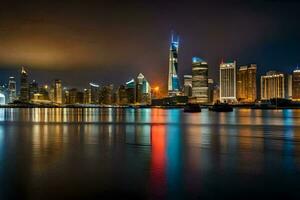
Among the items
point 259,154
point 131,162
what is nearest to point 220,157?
point 259,154

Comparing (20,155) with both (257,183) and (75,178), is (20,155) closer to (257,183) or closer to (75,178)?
(75,178)

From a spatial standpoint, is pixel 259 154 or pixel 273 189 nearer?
pixel 273 189

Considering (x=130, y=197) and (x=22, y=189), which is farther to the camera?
(x=22, y=189)

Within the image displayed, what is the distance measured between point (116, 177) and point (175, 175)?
2251mm

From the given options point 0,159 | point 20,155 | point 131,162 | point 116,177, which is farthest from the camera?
point 20,155

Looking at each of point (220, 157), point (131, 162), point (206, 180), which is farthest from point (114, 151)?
point (206, 180)

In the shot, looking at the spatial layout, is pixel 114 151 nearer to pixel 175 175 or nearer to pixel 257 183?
pixel 175 175

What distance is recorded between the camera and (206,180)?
518 inches

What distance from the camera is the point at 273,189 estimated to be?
11.9 meters

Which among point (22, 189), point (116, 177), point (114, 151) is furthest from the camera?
point (114, 151)

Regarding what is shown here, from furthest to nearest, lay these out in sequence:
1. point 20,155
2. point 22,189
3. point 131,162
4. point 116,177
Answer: point 20,155 → point 131,162 → point 116,177 → point 22,189

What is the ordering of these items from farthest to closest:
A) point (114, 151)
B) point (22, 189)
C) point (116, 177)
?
point (114, 151) < point (116, 177) < point (22, 189)

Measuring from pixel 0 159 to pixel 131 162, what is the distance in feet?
21.7

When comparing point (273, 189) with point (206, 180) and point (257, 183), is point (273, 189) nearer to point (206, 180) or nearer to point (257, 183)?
point (257, 183)
